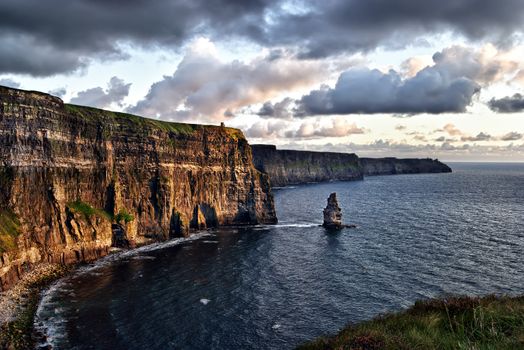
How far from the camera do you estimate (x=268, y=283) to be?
70.5m

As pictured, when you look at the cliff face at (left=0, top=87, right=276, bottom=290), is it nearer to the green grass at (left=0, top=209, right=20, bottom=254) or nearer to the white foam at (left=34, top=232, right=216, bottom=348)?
the green grass at (left=0, top=209, right=20, bottom=254)

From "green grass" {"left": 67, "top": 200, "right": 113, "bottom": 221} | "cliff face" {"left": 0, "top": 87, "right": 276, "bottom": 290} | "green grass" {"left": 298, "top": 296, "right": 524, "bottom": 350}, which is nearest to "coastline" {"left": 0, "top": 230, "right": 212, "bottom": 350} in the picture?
"cliff face" {"left": 0, "top": 87, "right": 276, "bottom": 290}

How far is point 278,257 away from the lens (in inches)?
3472

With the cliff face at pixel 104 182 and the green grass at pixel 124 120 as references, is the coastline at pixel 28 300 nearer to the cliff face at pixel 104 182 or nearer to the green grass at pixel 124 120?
the cliff face at pixel 104 182

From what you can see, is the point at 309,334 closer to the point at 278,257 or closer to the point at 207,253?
the point at 278,257

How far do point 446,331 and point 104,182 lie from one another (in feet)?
272

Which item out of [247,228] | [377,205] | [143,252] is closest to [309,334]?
[143,252]

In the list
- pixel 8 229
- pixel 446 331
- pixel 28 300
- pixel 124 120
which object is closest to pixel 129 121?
pixel 124 120

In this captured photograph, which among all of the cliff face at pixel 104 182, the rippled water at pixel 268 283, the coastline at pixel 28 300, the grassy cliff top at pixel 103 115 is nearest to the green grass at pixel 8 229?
the cliff face at pixel 104 182

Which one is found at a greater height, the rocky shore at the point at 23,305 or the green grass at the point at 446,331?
the green grass at the point at 446,331

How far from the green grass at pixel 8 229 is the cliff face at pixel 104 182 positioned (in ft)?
0.64

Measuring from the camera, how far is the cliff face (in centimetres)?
7169

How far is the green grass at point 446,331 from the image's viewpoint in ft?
66.5

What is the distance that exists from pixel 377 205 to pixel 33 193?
136 meters
